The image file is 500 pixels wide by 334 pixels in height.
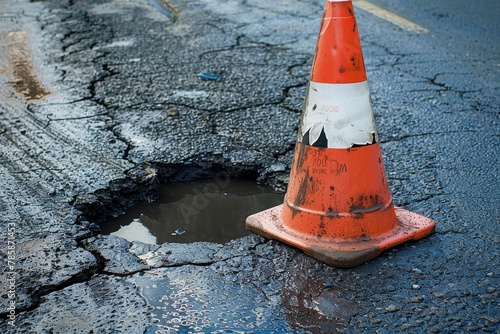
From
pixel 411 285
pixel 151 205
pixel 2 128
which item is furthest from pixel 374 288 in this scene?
pixel 2 128

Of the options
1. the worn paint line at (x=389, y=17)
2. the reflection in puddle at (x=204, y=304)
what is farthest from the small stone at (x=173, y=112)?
the worn paint line at (x=389, y=17)

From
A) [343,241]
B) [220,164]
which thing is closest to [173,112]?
[220,164]

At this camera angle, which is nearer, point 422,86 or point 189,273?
point 189,273

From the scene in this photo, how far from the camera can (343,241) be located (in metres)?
2.49

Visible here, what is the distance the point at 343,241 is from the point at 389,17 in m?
4.74

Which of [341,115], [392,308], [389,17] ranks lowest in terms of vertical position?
[392,308]

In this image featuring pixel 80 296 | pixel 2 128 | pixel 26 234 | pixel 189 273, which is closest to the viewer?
pixel 80 296

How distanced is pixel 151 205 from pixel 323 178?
0.98m

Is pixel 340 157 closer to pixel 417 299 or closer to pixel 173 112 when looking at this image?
pixel 417 299

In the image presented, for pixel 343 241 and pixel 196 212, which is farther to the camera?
pixel 196 212

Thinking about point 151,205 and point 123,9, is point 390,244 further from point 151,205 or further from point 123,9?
point 123,9

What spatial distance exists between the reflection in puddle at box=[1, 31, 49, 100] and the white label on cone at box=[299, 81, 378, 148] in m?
2.55

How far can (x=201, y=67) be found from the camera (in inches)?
197

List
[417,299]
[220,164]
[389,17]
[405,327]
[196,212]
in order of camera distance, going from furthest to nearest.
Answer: [389,17]
[220,164]
[196,212]
[417,299]
[405,327]
